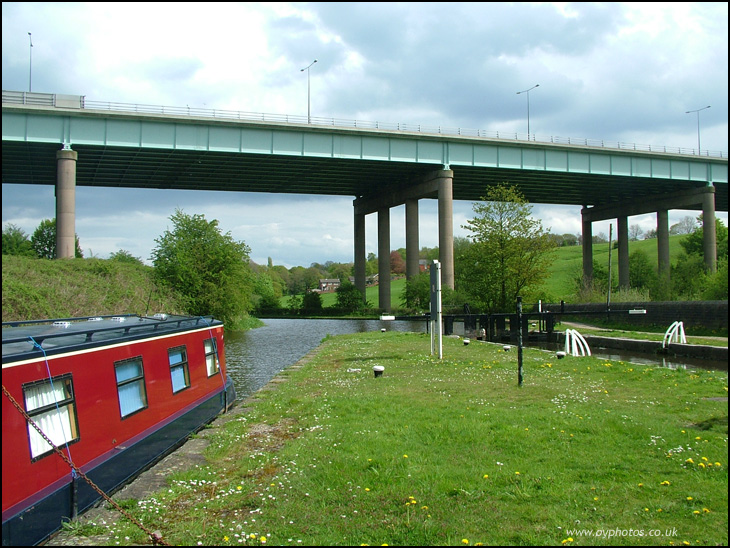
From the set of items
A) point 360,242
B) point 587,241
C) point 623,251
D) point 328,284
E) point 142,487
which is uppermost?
point 587,241

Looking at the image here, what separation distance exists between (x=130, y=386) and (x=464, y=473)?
453 centimetres

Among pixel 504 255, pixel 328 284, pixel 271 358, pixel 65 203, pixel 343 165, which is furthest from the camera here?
pixel 328 284

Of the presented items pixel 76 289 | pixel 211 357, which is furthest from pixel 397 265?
pixel 211 357

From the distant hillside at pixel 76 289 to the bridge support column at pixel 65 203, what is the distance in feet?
17.7

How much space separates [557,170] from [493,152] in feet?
18.3

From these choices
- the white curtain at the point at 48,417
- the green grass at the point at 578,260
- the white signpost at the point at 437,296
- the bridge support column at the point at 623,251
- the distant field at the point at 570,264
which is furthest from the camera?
the distant field at the point at 570,264

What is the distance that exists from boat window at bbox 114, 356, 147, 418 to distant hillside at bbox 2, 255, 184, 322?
13.0 meters

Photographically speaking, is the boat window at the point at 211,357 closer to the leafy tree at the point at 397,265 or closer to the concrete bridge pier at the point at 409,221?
the concrete bridge pier at the point at 409,221

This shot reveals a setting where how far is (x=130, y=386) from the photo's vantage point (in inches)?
301

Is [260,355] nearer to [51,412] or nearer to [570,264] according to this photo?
[51,412]

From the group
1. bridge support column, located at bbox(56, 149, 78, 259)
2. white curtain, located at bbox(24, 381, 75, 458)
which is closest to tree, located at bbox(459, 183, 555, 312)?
bridge support column, located at bbox(56, 149, 78, 259)

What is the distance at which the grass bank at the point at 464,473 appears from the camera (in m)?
4.52

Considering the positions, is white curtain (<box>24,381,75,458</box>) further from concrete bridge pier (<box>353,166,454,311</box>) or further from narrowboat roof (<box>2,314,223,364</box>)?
concrete bridge pier (<box>353,166,454,311</box>)

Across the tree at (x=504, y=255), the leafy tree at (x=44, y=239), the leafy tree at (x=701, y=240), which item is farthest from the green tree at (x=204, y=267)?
the leafy tree at (x=701, y=240)
